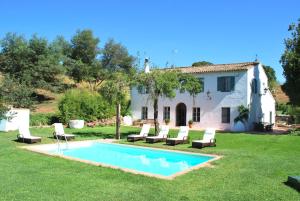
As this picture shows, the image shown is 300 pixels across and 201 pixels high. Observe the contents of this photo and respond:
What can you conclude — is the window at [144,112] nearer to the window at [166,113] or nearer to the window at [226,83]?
the window at [166,113]

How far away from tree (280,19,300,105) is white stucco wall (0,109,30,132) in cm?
2191

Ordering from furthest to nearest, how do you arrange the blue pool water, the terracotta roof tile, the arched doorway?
the arched doorway
the terracotta roof tile
the blue pool water

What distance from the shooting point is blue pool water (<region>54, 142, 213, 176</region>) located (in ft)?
46.8

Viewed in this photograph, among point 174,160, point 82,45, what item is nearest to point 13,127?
point 174,160

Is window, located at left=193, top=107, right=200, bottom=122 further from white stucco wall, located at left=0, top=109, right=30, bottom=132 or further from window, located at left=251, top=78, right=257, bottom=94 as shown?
white stucco wall, located at left=0, top=109, right=30, bottom=132

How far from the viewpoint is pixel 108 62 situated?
59.2 metres

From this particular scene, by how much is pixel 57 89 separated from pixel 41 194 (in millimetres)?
40877

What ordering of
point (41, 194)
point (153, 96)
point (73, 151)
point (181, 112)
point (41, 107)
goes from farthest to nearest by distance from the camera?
point (41, 107)
point (181, 112)
point (153, 96)
point (73, 151)
point (41, 194)

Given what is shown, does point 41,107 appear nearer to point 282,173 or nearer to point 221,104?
point 221,104

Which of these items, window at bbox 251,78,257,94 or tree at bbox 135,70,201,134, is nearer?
tree at bbox 135,70,201,134

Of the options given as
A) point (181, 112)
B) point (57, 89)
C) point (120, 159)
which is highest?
point (57, 89)

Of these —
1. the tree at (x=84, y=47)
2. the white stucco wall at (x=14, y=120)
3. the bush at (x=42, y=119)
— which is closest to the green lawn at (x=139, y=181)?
the white stucco wall at (x=14, y=120)

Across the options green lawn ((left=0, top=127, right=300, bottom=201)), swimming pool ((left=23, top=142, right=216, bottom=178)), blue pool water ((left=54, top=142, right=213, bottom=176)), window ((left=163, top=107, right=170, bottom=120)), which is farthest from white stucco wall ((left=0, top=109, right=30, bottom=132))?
window ((left=163, top=107, right=170, bottom=120))

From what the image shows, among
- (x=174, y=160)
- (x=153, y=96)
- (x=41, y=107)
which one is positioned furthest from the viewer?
(x=41, y=107)
